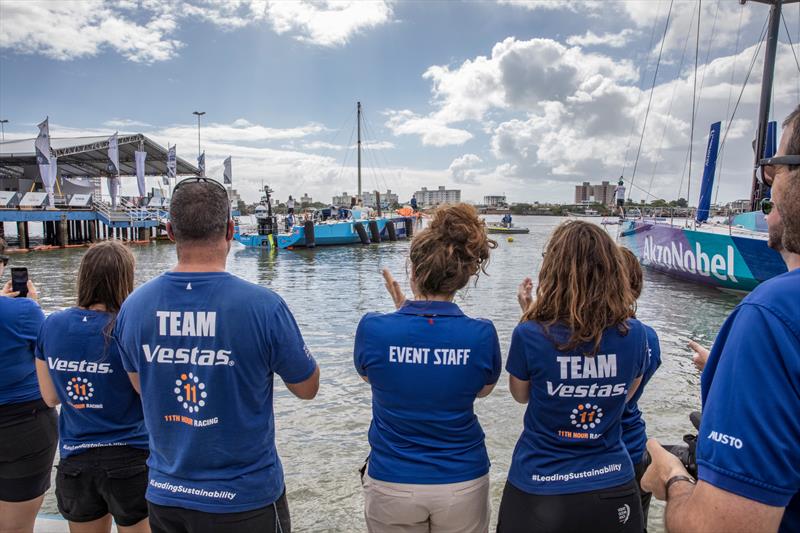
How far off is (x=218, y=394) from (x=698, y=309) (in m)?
13.6

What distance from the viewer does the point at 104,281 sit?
243 centimetres

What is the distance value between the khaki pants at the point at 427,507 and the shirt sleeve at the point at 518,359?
0.45 m

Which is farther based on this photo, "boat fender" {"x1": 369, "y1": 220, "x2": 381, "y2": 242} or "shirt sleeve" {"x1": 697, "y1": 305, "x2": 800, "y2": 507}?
"boat fender" {"x1": 369, "y1": 220, "x2": 381, "y2": 242}

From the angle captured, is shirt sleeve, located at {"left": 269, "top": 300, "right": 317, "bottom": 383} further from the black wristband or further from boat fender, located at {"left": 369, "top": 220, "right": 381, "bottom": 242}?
boat fender, located at {"left": 369, "top": 220, "right": 381, "bottom": 242}

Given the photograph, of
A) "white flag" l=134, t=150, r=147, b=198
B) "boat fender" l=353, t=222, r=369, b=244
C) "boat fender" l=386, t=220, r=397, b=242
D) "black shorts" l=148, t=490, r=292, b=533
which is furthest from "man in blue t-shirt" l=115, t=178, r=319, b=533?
"white flag" l=134, t=150, r=147, b=198

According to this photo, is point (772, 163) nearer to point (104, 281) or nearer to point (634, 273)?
point (634, 273)

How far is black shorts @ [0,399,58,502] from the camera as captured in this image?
8.50ft

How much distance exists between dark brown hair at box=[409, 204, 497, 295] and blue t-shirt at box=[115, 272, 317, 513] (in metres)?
0.61

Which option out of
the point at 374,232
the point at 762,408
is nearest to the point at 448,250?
the point at 762,408

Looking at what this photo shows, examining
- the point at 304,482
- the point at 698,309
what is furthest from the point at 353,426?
the point at 698,309

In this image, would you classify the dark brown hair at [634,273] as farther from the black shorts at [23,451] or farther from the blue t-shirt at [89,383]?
the black shorts at [23,451]

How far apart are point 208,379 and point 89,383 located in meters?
0.86

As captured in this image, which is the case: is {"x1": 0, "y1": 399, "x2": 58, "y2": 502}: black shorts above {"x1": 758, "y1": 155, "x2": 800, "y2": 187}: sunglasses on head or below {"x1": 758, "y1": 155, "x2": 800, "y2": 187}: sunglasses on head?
below

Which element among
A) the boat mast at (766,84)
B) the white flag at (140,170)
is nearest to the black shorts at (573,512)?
the boat mast at (766,84)
